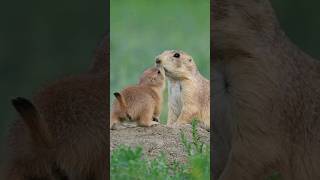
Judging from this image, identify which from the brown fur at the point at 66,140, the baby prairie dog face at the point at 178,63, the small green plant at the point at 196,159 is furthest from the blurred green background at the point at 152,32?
the small green plant at the point at 196,159

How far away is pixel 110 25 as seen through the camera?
384cm

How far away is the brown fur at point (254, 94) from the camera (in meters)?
4.09

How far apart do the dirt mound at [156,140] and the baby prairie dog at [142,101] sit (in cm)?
3

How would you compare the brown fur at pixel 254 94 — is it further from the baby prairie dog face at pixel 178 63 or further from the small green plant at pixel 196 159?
the small green plant at pixel 196 159

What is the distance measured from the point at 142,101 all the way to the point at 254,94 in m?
0.49

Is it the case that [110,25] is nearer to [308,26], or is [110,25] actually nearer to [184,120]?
[184,120]

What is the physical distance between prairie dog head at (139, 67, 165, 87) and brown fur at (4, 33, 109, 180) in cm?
15

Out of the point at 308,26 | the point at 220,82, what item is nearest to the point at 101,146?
the point at 220,82

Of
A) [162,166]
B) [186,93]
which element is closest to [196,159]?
[162,166]

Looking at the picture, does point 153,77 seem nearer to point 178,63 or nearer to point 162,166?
point 178,63

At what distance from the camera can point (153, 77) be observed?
3.91 m

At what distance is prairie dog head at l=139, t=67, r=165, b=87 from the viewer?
3.90 m

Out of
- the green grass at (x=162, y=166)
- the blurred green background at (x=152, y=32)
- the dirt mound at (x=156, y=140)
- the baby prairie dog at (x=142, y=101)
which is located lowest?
the green grass at (x=162, y=166)

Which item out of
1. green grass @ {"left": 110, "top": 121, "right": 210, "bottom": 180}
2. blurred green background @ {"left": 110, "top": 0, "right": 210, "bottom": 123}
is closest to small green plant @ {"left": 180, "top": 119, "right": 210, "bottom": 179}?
green grass @ {"left": 110, "top": 121, "right": 210, "bottom": 180}
